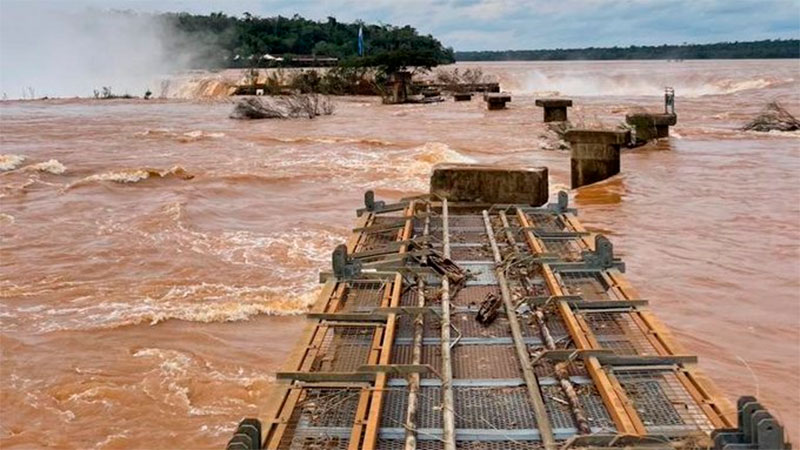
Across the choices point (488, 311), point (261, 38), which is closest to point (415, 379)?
point (488, 311)

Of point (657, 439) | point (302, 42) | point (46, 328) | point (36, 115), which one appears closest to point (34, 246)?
point (46, 328)

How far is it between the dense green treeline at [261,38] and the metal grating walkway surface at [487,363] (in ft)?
322

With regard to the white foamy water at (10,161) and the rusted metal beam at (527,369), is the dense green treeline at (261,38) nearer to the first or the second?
the white foamy water at (10,161)

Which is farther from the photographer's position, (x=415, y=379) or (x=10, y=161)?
(x=10, y=161)

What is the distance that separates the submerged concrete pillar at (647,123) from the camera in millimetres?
22734

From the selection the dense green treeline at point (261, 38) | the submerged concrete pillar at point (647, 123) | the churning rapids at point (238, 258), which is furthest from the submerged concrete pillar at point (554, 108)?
the dense green treeline at point (261, 38)

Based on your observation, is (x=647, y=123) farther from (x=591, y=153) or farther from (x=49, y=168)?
(x=49, y=168)

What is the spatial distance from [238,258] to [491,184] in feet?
14.1

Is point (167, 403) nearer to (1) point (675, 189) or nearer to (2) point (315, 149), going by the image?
(1) point (675, 189)

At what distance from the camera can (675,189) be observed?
631 inches

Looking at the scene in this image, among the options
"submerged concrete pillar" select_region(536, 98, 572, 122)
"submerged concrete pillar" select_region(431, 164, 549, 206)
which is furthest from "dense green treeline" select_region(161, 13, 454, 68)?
"submerged concrete pillar" select_region(431, 164, 549, 206)

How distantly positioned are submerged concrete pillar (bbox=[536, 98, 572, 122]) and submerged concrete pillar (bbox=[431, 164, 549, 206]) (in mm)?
22075

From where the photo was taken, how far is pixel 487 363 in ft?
15.0

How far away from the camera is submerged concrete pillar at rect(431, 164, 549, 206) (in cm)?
923
